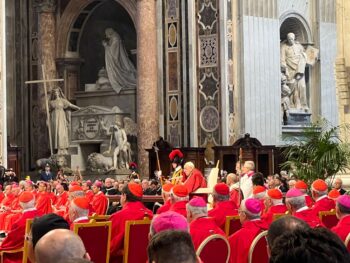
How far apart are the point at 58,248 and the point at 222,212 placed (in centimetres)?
709

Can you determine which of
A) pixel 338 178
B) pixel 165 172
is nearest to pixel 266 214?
pixel 338 178

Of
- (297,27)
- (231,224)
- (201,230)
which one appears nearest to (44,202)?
(231,224)

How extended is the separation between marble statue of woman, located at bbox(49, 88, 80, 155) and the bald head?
2656 cm

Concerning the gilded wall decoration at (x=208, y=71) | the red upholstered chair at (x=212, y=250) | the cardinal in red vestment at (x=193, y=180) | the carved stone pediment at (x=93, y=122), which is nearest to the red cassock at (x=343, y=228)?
the red upholstered chair at (x=212, y=250)

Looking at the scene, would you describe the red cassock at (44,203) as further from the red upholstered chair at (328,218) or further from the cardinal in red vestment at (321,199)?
the red upholstered chair at (328,218)

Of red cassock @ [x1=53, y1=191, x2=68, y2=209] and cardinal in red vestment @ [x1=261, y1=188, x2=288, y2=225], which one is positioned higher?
cardinal in red vestment @ [x1=261, y1=188, x2=288, y2=225]

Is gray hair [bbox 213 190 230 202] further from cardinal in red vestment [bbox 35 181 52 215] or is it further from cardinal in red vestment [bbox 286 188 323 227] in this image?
cardinal in red vestment [bbox 35 181 52 215]

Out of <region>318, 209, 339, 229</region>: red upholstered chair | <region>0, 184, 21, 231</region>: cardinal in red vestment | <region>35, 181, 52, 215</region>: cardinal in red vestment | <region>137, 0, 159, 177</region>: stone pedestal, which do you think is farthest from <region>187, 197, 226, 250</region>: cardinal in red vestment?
<region>137, 0, 159, 177</region>: stone pedestal

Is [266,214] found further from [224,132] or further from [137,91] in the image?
[137,91]

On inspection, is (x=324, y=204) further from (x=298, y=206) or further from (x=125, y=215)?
(x=125, y=215)

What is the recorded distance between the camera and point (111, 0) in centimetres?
3259

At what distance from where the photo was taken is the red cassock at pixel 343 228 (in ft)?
29.6

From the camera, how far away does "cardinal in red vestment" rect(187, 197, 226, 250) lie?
8836mm

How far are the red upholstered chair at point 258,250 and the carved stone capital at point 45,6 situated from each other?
80.8 feet
